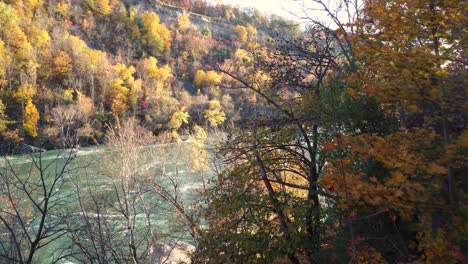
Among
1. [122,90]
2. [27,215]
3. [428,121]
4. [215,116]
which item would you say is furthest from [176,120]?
[428,121]

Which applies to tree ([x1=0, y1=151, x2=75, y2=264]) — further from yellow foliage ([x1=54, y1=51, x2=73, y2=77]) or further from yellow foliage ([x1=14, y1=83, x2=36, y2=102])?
yellow foliage ([x1=54, y1=51, x2=73, y2=77])

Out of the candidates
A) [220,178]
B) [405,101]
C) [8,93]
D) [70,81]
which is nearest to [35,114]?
[8,93]

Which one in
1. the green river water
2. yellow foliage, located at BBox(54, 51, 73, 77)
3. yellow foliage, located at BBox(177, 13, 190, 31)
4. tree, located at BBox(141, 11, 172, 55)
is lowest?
the green river water

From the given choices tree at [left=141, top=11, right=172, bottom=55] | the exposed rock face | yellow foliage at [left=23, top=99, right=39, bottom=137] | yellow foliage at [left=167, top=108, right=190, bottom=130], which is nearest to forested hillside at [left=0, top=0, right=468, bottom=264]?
the exposed rock face

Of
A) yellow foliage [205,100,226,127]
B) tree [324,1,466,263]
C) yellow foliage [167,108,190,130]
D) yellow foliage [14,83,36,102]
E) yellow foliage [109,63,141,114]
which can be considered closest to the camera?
tree [324,1,466,263]

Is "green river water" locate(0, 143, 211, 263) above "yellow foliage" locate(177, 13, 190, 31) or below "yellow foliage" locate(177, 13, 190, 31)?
below

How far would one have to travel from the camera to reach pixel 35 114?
139 ft

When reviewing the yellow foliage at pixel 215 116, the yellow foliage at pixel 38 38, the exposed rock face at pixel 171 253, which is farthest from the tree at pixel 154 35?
the exposed rock face at pixel 171 253

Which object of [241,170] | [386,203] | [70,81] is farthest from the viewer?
[70,81]

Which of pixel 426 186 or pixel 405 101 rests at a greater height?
pixel 405 101

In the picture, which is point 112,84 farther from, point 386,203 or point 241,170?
point 386,203

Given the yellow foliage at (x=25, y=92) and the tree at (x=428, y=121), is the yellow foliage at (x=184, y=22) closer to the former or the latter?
the yellow foliage at (x=25, y=92)

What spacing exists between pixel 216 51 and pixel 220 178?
268 feet

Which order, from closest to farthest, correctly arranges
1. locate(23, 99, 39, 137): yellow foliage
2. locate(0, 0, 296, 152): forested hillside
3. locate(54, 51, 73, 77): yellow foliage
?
locate(23, 99, 39, 137): yellow foliage < locate(0, 0, 296, 152): forested hillside < locate(54, 51, 73, 77): yellow foliage
